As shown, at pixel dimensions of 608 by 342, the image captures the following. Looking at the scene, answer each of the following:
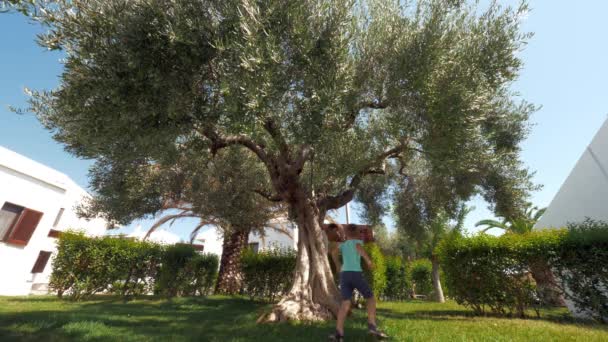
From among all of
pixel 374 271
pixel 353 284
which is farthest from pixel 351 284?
pixel 374 271

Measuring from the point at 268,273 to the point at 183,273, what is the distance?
537cm

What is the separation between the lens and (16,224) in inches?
650

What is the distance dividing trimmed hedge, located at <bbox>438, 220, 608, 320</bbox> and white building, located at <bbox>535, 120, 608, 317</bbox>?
1.44 meters

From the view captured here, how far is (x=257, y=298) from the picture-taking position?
16984 mm

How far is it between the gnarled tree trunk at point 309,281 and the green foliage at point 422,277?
18.5 meters

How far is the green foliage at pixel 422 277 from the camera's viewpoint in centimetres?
2600

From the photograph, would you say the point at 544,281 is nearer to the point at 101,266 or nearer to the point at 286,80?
the point at 286,80

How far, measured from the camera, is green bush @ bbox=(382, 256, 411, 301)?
72.2 feet

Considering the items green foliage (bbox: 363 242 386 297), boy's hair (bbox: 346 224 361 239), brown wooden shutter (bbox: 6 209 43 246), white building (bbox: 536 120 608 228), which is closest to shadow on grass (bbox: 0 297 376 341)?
boy's hair (bbox: 346 224 361 239)

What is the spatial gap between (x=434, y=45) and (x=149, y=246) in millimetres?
17554

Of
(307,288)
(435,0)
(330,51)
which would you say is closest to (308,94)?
(330,51)

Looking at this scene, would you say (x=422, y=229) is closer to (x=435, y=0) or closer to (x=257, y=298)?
(x=257, y=298)

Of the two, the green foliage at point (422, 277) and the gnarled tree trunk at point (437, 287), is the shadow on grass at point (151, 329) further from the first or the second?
the green foliage at point (422, 277)

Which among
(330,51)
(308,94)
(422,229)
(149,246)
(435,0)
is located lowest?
(149,246)
